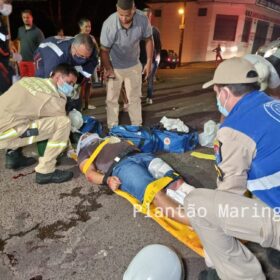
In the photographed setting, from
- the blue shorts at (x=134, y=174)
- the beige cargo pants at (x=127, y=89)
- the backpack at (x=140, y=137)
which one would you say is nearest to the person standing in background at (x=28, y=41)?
the beige cargo pants at (x=127, y=89)

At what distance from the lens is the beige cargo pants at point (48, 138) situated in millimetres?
3027

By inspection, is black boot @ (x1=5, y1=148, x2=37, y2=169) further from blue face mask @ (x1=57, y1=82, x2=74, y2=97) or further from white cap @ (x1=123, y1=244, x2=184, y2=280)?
white cap @ (x1=123, y1=244, x2=184, y2=280)

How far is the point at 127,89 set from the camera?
4.51 metres

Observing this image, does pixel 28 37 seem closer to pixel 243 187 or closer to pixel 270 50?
pixel 270 50

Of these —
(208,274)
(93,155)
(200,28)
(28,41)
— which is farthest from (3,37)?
(200,28)

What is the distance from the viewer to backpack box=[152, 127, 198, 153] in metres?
3.91

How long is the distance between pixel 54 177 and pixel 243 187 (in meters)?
1.99

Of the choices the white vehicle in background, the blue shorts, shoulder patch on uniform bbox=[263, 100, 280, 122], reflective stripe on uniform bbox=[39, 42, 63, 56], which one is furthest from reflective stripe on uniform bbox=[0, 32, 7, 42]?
the white vehicle in background

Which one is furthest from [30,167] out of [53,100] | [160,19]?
[160,19]

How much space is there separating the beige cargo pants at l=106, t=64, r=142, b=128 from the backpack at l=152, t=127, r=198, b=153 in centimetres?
72

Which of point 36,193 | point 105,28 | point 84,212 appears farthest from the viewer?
point 105,28

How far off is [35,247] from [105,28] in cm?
283

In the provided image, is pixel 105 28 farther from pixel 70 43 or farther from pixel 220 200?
pixel 220 200

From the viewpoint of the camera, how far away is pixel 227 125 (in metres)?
1.69
